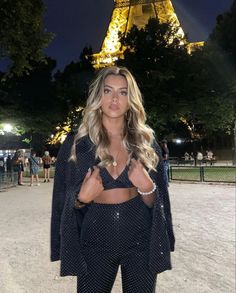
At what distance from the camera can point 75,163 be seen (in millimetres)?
2645

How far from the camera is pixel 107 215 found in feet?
8.42

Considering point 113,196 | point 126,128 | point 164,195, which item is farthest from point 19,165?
point 113,196

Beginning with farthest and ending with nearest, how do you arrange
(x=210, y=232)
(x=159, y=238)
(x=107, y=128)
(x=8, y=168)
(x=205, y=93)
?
(x=205, y=93), (x=8, y=168), (x=210, y=232), (x=107, y=128), (x=159, y=238)

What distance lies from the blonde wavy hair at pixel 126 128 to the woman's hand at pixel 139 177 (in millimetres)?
90

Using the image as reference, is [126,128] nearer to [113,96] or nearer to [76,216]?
[113,96]

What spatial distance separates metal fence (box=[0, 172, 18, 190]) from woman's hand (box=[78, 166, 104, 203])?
19031 millimetres

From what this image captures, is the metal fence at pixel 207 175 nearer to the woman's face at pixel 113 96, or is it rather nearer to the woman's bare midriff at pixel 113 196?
the woman's face at pixel 113 96

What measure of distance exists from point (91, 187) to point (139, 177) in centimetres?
27

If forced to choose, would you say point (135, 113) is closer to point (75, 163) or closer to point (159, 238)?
point (75, 163)

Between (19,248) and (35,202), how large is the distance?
7.06 meters

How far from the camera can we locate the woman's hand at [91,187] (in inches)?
98.2

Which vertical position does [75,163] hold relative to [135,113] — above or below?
below

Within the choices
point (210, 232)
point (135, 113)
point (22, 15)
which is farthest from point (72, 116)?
point (135, 113)

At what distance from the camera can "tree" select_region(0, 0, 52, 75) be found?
2047cm
